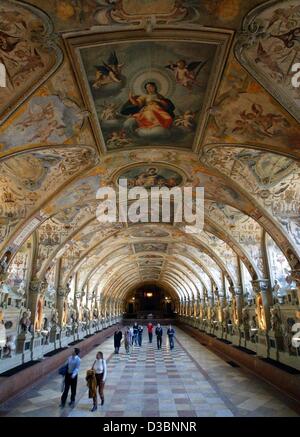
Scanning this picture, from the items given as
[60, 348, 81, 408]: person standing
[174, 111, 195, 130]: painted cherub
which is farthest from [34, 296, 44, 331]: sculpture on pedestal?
[174, 111, 195, 130]: painted cherub

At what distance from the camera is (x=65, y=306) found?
20.2 meters

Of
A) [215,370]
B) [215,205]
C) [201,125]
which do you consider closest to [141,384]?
[215,370]

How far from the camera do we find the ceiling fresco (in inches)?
221

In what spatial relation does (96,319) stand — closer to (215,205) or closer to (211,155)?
(215,205)

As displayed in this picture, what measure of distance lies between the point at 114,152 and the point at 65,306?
13652mm

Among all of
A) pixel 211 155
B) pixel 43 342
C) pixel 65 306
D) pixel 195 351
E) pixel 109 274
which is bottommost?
pixel 195 351

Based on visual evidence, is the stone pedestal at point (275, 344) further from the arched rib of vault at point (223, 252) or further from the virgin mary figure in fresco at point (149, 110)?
→ the virgin mary figure in fresco at point (149, 110)

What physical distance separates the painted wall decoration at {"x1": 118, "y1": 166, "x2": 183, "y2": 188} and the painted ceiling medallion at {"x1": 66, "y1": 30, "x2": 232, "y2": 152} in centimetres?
256

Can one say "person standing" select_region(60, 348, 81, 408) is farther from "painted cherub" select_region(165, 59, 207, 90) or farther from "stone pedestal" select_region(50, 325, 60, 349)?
"stone pedestal" select_region(50, 325, 60, 349)

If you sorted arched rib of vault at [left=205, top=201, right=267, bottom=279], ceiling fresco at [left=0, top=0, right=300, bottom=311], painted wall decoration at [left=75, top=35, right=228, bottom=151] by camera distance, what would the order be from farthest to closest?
arched rib of vault at [left=205, top=201, right=267, bottom=279] < painted wall decoration at [left=75, top=35, right=228, bottom=151] < ceiling fresco at [left=0, top=0, right=300, bottom=311]

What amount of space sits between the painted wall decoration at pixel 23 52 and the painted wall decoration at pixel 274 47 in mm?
3828

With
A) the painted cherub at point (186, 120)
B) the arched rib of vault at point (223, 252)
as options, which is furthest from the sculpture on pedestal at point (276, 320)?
the painted cherub at point (186, 120)

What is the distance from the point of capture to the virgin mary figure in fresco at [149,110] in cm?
771

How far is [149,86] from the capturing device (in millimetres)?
7363
